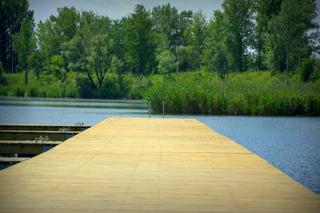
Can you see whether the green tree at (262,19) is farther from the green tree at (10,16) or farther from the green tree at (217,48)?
the green tree at (10,16)

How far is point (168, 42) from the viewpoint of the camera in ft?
193

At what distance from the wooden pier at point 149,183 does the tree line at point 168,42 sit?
4085cm

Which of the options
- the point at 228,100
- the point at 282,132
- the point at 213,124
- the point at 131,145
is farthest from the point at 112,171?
the point at 228,100

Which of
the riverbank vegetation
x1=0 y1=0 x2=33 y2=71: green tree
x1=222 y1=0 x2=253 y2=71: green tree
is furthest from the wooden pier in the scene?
x1=222 y1=0 x2=253 y2=71: green tree

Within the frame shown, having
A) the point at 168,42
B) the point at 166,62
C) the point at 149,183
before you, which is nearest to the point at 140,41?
the point at 168,42

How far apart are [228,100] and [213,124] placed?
5.30 m

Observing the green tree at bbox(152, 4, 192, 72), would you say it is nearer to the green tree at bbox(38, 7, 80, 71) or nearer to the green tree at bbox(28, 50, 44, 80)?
the green tree at bbox(38, 7, 80, 71)

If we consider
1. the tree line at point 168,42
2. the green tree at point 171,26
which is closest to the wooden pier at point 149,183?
the tree line at point 168,42

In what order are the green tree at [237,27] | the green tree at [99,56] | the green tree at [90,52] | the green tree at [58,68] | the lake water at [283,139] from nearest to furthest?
the lake water at [283,139]
the green tree at [237,27]
the green tree at [99,56]
the green tree at [90,52]
the green tree at [58,68]

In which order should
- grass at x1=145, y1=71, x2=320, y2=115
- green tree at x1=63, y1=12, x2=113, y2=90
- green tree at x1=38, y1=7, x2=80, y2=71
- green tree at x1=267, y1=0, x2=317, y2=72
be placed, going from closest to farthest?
grass at x1=145, y1=71, x2=320, y2=115
green tree at x1=267, y1=0, x2=317, y2=72
green tree at x1=63, y1=12, x2=113, y2=90
green tree at x1=38, y1=7, x2=80, y2=71

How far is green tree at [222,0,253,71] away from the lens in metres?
52.2

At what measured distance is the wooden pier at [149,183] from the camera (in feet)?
14.4

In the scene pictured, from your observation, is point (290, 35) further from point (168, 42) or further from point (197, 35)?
point (168, 42)

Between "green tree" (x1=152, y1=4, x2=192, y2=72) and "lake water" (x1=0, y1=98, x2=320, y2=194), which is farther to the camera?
"green tree" (x1=152, y1=4, x2=192, y2=72)
